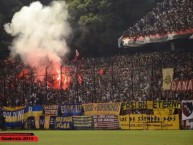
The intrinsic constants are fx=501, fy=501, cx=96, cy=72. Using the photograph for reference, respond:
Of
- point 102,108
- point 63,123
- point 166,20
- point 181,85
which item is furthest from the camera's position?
point 166,20

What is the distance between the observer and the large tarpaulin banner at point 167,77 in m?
41.4

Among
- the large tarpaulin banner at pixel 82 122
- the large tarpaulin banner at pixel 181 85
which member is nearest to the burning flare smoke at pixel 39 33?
the large tarpaulin banner at pixel 82 122

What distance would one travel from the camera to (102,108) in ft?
124

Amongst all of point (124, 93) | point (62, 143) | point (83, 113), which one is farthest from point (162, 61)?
point (62, 143)

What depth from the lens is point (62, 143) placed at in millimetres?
22641

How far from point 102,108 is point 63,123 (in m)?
4.05

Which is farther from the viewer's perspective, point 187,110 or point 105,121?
point 105,121

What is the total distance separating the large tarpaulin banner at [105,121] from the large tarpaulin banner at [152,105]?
1004 millimetres

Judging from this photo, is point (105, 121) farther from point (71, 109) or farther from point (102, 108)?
point (71, 109)

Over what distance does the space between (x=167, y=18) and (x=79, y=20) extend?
636 inches

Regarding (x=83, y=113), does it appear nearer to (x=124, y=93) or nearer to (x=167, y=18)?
(x=124, y=93)

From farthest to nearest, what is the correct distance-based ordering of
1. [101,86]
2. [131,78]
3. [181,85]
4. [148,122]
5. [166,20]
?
[166,20], [101,86], [181,85], [131,78], [148,122]

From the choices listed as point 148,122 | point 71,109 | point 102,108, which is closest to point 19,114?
point 71,109

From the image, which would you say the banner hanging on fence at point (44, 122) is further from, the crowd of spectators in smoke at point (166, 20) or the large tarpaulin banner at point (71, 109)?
the crowd of spectators in smoke at point (166, 20)
